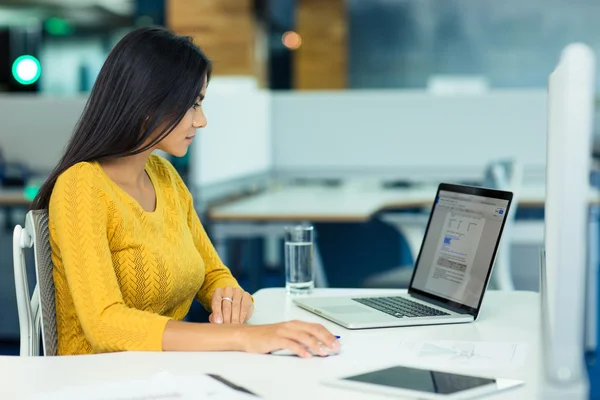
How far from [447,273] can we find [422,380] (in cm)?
50

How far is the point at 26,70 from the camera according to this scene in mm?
6168

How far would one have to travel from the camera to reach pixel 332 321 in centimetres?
148

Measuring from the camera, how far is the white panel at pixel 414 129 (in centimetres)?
462

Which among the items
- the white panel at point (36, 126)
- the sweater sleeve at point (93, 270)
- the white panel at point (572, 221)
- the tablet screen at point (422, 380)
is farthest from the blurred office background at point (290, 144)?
the white panel at point (572, 221)

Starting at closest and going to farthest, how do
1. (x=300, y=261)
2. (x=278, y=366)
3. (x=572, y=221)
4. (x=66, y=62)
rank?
(x=572, y=221), (x=278, y=366), (x=300, y=261), (x=66, y=62)

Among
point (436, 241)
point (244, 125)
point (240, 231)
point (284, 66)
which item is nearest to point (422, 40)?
point (284, 66)

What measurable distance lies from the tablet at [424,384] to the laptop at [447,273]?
293 millimetres

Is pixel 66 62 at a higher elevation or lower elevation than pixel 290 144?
higher

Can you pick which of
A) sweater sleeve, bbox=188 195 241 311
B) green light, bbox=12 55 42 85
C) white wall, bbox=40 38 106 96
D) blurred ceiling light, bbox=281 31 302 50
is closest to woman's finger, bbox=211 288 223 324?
sweater sleeve, bbox=188 195 241 311

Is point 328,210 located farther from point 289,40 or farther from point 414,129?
point 289,40

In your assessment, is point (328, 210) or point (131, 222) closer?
point (131, 222)

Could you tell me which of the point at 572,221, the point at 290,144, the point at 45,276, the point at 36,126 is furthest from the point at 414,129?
the point at 572,221

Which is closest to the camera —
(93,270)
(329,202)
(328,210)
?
(93,270)

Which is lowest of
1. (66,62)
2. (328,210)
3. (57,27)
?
(328,210)
